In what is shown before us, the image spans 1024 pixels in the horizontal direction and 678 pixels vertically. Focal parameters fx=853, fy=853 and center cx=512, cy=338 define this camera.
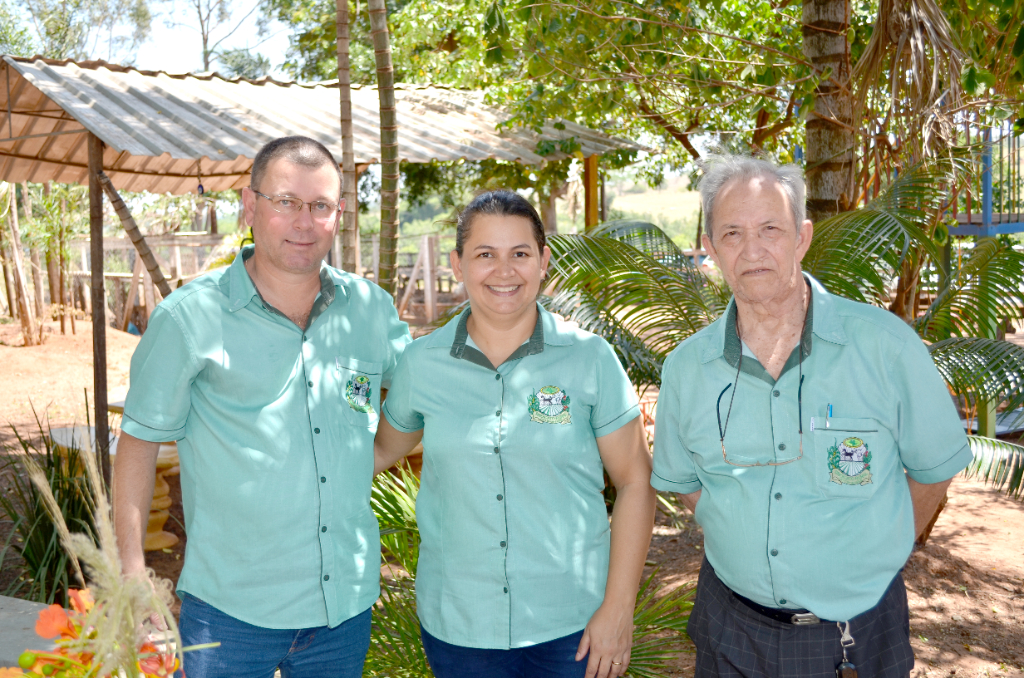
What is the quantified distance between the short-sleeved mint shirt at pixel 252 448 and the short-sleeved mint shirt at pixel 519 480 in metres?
0.24

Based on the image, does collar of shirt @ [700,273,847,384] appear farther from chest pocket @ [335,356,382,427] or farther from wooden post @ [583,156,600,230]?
wooden post @ [583,156,600,230]

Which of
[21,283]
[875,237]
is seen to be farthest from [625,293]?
[21,283]

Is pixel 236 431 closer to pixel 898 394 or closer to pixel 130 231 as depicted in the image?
pixel 898 394

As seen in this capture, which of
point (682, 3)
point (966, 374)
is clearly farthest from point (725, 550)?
point (682, 3)

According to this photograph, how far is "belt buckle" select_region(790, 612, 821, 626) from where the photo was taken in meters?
2.01

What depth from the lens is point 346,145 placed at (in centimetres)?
488

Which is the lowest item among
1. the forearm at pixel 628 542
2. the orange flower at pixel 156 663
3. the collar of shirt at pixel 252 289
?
the forearm at pixel 628 542

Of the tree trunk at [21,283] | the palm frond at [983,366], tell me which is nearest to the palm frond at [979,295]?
the palm frond at [983,366]

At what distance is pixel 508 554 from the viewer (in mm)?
2084

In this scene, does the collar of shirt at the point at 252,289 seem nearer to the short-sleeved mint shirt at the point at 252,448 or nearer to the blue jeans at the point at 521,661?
the short-sleeved mint shirt at the point at 252,448

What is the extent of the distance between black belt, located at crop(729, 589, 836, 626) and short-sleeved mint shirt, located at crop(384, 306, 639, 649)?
0.38 metres

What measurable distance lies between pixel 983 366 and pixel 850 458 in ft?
7.79

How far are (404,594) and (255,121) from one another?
4.27m

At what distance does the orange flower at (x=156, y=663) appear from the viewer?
118cm
